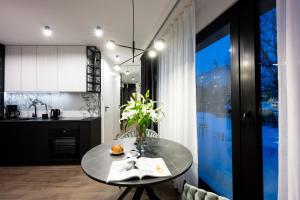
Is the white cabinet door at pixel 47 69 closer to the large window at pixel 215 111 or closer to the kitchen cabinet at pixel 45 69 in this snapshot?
the kitchen cabinet at pixel 45 69

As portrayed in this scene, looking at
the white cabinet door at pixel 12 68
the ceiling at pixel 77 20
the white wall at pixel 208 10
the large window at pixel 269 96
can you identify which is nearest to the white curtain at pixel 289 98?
the large window at pixel 269 96

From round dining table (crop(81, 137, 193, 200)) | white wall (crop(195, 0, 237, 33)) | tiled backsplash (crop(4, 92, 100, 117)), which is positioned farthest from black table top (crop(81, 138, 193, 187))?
tiled backsplash (crop(4, 92, 100, 117))

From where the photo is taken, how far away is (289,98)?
2.69 feet

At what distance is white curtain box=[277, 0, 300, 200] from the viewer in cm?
80

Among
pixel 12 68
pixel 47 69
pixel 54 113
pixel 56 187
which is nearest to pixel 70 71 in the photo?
pixel 47 69

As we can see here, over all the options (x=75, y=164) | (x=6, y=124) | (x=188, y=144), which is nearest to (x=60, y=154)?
(x=75, y=164)

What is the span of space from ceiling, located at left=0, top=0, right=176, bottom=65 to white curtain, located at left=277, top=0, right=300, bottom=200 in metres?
1.57

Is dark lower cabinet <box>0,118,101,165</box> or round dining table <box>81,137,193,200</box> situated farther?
dark lower cabinet <box>0,118,101,165</box>

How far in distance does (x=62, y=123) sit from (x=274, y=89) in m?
3.56

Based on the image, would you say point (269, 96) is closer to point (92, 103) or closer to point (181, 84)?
point (181, 84)

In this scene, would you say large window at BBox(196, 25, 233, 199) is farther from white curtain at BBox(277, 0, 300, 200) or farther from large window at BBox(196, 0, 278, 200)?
white curtain at BBox(277, 0, 300, 200)

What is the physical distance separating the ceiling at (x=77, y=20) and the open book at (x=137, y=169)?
1.96m

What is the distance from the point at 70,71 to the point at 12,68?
51.3 inches

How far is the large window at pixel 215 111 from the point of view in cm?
171
